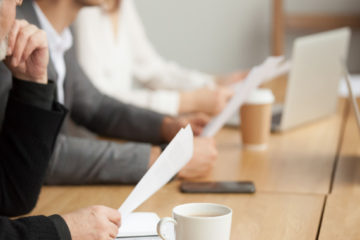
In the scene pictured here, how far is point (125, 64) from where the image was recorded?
233 cm

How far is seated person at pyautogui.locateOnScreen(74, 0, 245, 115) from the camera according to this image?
1938 mm

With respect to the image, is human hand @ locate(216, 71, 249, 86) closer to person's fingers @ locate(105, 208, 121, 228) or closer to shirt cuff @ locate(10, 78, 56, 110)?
shirt cuff @ locate(10, 78, 56, 110)

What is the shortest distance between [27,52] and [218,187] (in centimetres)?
44

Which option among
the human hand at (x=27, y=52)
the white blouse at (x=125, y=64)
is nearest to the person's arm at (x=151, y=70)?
the white blouse at (x=125, y=64)

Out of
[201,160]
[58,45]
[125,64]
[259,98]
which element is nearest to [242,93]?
[259,98]

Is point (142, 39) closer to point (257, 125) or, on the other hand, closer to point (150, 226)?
point (257, 125)

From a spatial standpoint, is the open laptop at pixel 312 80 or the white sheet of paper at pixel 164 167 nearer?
the white sheet of paper at pixel 164 167

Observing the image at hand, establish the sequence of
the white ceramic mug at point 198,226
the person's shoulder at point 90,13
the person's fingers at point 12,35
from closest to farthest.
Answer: the white ceramic mug at point 198,226 → the person's fingers at point 12,35 → the person's shoulder at point 90,13

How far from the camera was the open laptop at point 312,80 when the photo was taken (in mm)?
1717

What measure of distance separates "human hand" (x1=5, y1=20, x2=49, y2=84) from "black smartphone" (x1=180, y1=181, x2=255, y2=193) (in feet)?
1.11

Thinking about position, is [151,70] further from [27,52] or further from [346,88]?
[27,52]

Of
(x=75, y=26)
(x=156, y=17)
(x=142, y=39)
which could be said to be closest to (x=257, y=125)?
(x=75, y=26)

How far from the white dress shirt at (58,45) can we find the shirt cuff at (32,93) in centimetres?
33

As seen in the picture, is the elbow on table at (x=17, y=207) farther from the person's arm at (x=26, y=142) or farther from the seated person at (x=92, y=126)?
the seated person at (x=92, y=126)
